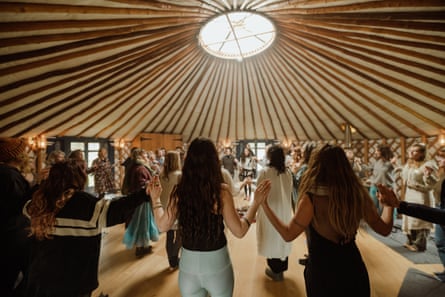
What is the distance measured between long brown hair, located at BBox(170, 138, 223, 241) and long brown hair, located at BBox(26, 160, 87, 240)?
0.59 meters

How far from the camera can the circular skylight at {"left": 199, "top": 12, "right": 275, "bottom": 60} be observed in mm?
4488

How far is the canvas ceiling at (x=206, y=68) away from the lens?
2.53 m

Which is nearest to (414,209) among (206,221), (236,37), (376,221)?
(376,221)

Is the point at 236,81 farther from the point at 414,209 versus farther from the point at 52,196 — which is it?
the point at 52,196

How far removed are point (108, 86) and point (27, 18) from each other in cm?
206

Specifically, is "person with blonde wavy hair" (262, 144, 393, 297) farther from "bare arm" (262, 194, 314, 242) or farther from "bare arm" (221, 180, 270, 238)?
"bare arm" (221, 180, 270, 238)

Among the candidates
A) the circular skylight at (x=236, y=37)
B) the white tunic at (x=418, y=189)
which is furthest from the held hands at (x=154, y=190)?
the circular skylight at (x=236, y=37)

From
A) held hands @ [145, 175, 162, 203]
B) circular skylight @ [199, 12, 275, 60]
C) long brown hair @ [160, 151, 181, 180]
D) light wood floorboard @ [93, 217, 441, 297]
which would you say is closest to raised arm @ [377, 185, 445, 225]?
light wood floorboard @ [93, 217, 441, 297]

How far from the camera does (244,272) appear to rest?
2.57m

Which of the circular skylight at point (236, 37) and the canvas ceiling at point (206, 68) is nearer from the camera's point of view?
the canvas ceiling at point (206, 68)

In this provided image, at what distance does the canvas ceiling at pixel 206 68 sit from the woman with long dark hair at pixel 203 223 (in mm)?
2226

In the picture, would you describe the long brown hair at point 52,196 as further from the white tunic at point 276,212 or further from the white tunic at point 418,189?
the white tunic at point 418,189

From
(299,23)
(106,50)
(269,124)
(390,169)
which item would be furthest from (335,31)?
(269,124)

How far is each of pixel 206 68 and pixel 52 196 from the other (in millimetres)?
4616
